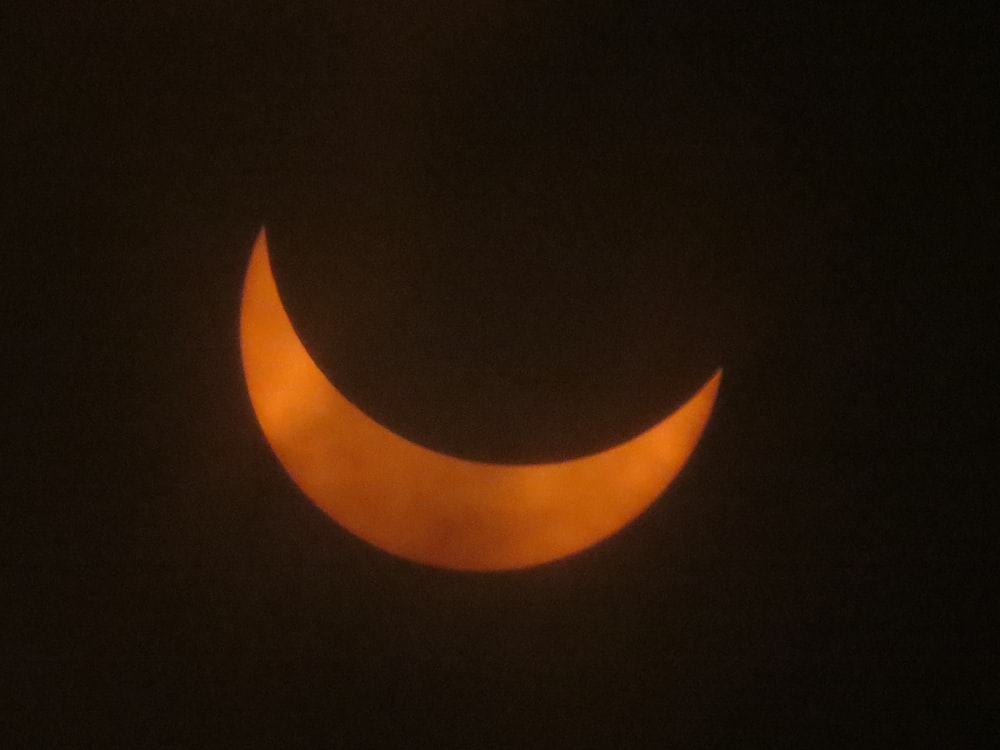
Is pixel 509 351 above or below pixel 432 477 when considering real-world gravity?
above

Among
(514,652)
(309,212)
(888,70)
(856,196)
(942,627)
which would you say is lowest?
(514,652)

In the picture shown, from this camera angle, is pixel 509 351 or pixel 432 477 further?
pixel 432 477

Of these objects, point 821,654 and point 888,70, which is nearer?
point 888,70

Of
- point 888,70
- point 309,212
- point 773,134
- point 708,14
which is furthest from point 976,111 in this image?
point 309,212

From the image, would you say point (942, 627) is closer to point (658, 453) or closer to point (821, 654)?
point (821, 654)

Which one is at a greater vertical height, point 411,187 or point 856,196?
point 856,196

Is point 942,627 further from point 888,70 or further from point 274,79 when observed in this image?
point 274,79
